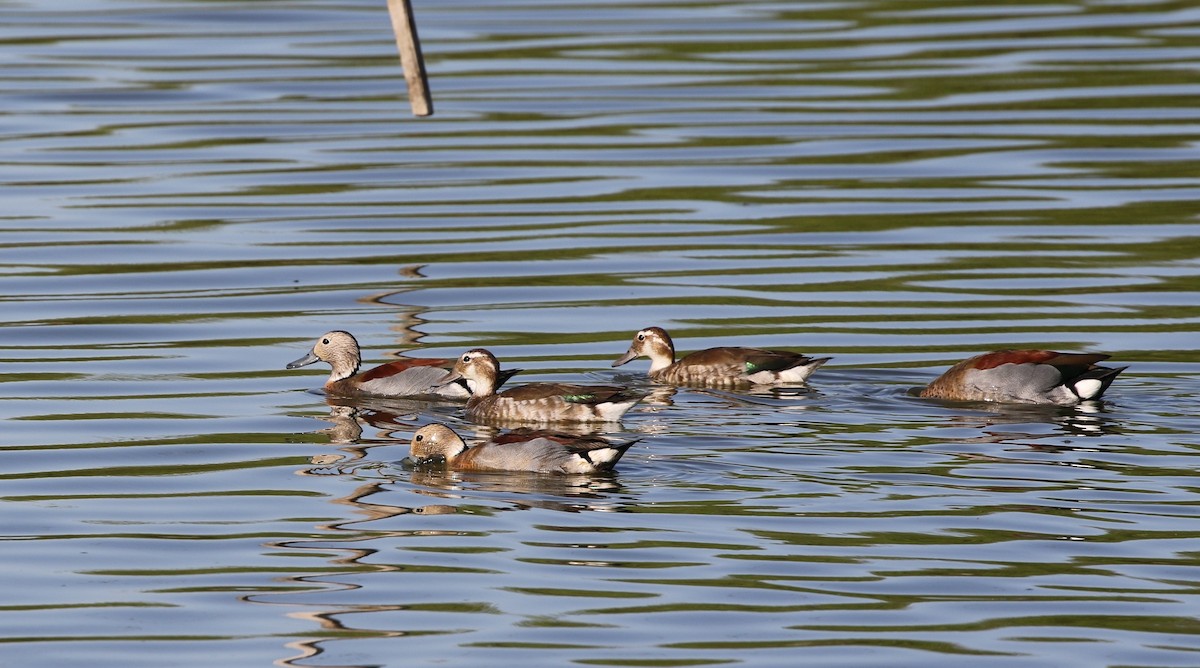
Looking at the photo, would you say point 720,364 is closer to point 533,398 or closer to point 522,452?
point 533,398

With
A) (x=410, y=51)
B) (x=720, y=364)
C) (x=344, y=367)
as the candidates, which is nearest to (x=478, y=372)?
(x=344, y=367)

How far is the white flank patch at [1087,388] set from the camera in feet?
41.3

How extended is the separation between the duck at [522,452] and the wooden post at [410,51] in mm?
3506

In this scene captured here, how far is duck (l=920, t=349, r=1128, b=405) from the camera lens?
12.6m

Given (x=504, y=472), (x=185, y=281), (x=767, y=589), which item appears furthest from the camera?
(x=185, y=281)

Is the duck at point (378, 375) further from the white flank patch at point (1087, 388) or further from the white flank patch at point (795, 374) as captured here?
the white flank patch at point (1087, 388)

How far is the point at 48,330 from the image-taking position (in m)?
15.5

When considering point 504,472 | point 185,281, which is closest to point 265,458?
point 504,472

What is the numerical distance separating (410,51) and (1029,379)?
4.61 meters

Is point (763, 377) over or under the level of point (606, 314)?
under

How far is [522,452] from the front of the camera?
11.4 metres

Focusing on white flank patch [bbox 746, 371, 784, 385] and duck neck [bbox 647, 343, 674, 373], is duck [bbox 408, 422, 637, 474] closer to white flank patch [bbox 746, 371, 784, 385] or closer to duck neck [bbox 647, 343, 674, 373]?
white flank patch [bbox 746, 371, 784, 385]

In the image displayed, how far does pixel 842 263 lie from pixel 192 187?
650 cm

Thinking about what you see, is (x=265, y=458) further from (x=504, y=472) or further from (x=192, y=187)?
(x=192, y=187)
